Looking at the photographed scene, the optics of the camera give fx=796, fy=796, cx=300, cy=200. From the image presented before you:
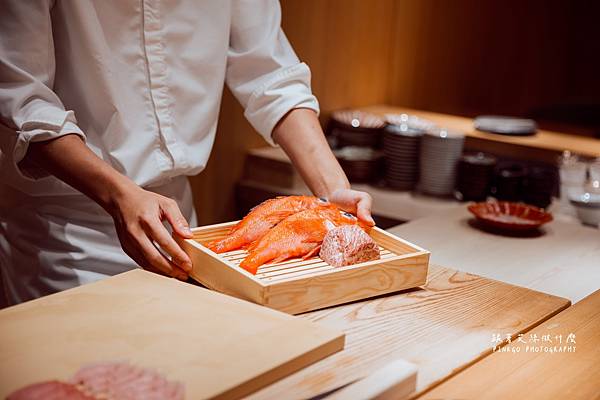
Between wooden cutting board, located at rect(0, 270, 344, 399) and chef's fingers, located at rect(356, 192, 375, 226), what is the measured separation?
1.59ft

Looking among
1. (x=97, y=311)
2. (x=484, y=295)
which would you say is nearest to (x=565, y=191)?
(x=484, y=295)

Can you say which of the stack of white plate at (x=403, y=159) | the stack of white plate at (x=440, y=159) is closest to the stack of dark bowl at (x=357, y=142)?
the stack of white plate at (x=403, y=159)

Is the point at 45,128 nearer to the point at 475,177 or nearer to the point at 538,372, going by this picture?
the point at 538,372

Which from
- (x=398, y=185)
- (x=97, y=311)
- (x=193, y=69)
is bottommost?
(x=398, y=185)

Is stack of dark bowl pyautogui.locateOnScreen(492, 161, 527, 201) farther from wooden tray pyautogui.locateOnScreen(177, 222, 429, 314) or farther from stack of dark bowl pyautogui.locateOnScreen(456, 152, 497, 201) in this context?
wooden tray pyautogui.locateOnScreen(177, 222, 429, 314)

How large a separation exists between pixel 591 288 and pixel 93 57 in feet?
4.51

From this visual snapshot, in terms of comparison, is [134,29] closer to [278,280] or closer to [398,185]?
[278,280]

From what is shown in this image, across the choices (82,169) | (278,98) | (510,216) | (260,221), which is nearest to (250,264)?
(260,221)

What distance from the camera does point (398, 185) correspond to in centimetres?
366

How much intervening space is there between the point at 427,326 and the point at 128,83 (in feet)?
3.46

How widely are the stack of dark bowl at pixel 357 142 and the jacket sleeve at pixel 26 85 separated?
2020 millimetres

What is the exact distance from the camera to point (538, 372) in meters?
1.42

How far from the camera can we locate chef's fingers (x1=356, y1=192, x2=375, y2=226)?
1855 mm

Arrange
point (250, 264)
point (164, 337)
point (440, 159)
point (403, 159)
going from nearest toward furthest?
point (164, 337) < point (250, 264) < point (440, 159) < point (403, 159)
